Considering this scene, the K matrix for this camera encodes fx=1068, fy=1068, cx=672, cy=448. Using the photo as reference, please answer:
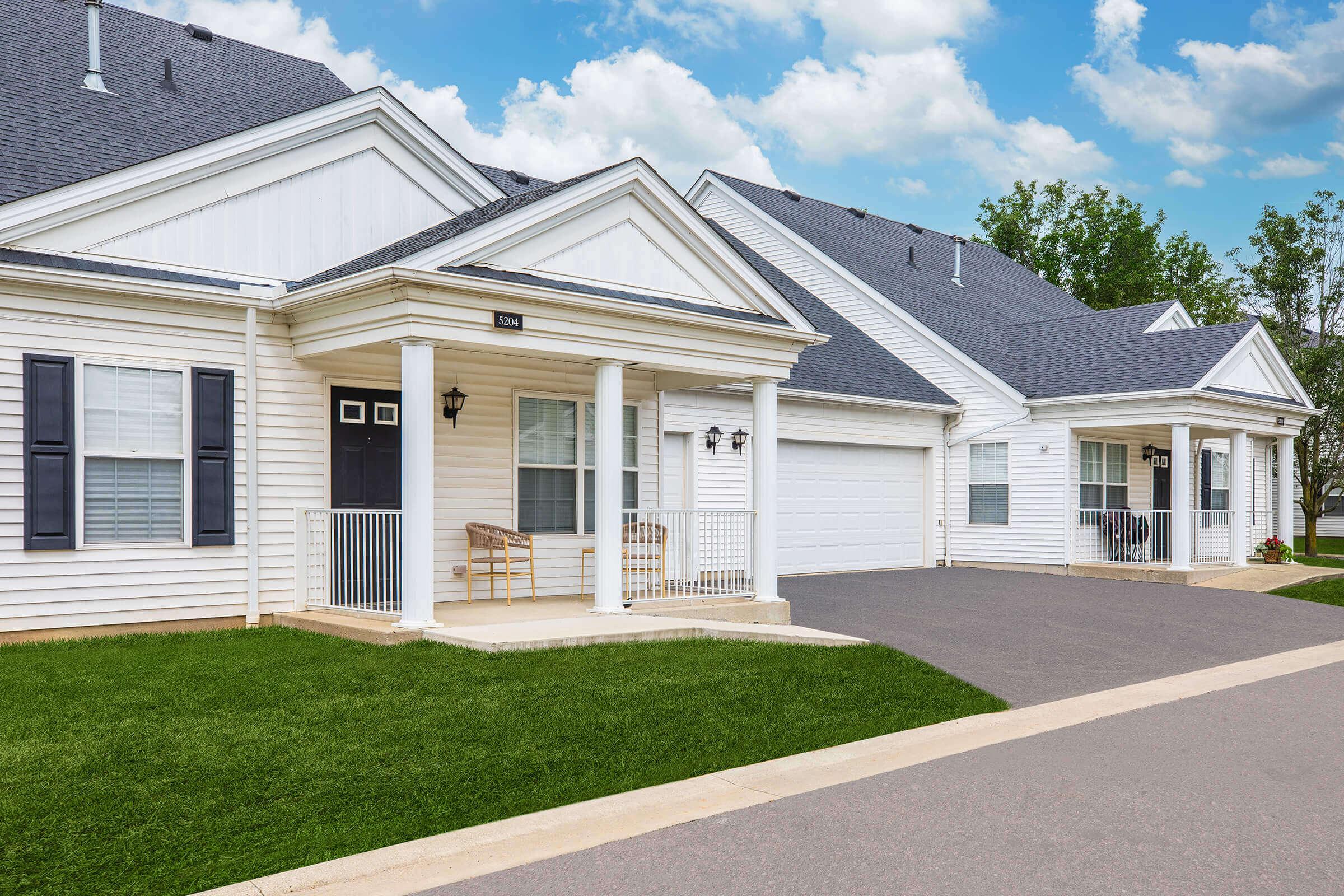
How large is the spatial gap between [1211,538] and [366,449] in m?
16.3

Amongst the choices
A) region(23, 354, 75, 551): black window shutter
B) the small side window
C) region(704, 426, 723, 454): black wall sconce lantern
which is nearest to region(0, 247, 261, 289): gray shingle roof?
region(23, 354, 75, 551): black window shutter

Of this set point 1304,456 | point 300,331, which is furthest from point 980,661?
point 1304,456

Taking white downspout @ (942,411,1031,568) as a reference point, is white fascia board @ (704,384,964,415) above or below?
above

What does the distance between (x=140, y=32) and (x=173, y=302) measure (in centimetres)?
502

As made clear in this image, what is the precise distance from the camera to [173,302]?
9.65 meters

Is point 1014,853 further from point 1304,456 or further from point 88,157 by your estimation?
point 1304,456

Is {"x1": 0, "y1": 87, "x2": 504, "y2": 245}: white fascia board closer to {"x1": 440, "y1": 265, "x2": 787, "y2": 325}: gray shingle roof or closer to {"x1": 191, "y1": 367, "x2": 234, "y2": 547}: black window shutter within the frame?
{"x1": 191, "y1": 367, "x2": 234, "y2": 547}: black window shutter

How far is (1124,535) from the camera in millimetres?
18938

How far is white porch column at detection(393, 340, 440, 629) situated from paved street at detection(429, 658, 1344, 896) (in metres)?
4.82

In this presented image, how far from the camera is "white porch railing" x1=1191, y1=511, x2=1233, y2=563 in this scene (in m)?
19.2

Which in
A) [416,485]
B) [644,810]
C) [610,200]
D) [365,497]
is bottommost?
[644,810]

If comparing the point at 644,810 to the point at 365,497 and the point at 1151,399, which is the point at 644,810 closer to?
the point at 365,497

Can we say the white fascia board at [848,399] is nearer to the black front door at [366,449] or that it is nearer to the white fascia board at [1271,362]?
the white fascia board at [1271,362]

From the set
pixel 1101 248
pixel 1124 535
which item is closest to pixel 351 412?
pixel 1124 535
